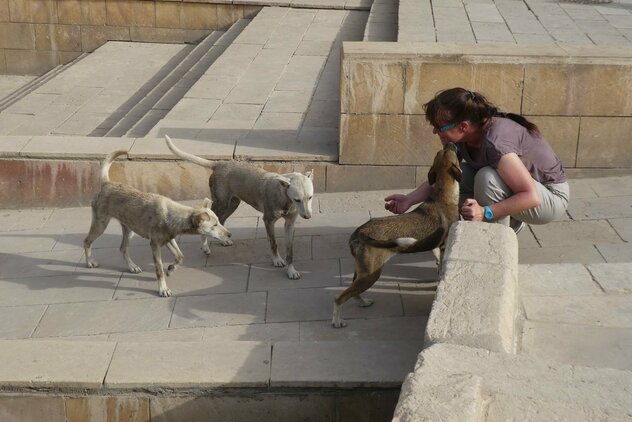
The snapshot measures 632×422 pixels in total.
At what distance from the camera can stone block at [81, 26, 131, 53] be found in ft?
51.3

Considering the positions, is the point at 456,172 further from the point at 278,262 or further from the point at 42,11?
the point at 42,11

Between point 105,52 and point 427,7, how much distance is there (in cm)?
629

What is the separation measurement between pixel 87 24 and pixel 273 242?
34.8 ft

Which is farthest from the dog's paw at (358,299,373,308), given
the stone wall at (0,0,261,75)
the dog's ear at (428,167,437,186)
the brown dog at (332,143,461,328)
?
the stone wall at (0,0,261,75)

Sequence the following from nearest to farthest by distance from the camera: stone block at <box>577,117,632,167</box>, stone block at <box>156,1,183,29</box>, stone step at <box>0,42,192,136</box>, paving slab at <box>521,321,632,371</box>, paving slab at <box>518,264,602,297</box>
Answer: paving slab at <box>521,321,632,371</box> → paving slab at <box>518,264,602,297</box> → stone block at <box>577,117,632,167</box> → stone step at <box>0,42,192,136</box> → stone block at <box>156,1,183,29</box>

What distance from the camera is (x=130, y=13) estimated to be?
15.4 m

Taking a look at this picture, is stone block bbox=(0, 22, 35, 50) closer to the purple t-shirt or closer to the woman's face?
the purple t-shirt

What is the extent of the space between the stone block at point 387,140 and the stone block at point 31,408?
4072mm

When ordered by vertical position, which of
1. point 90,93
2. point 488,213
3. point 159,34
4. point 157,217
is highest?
point 488,213

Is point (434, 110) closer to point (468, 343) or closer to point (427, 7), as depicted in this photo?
point (468, 343)

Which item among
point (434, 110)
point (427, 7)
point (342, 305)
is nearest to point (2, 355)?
point (342, 305)

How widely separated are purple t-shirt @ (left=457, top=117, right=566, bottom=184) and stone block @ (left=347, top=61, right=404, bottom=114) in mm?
1815

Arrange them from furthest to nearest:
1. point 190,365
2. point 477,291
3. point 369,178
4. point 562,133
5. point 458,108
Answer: point 369,178
point 562,133
point 458,108
point 190,365
point 477,291

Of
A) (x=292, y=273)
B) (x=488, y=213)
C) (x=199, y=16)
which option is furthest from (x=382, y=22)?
(x=488, y=213)
